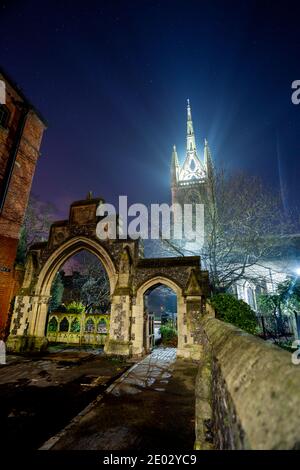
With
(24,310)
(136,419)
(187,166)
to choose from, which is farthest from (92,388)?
(187,166)

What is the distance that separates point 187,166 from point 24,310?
4161cm

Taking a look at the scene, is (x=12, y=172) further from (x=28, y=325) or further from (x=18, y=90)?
(x=28, y=325)

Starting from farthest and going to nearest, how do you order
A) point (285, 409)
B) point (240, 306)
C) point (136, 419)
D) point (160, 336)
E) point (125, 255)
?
point (160, 336)
point (125, 255)
point (240, 306)
point (136, 419)
point (285, 409)

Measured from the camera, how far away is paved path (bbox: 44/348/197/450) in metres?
3.47

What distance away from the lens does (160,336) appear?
17.5 m

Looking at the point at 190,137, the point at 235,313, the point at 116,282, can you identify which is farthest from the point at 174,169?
the point at 235,313

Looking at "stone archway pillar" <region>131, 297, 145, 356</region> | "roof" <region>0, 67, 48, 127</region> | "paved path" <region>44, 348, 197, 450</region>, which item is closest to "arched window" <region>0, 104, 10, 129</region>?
"roof" <region>0, 67, 48, 127</region>

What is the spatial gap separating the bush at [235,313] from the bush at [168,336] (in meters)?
7.50

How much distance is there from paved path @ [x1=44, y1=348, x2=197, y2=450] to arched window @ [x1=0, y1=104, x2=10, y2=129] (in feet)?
45.9

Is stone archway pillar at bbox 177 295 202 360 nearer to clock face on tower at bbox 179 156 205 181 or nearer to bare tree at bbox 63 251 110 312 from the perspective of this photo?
bare tree at bbox 63 251 110 312

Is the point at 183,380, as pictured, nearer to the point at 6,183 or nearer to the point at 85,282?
the point at 6,183

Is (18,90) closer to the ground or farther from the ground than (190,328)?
farther from the ground

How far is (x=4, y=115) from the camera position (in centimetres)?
1273

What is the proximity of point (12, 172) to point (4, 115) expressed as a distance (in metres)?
3.20
